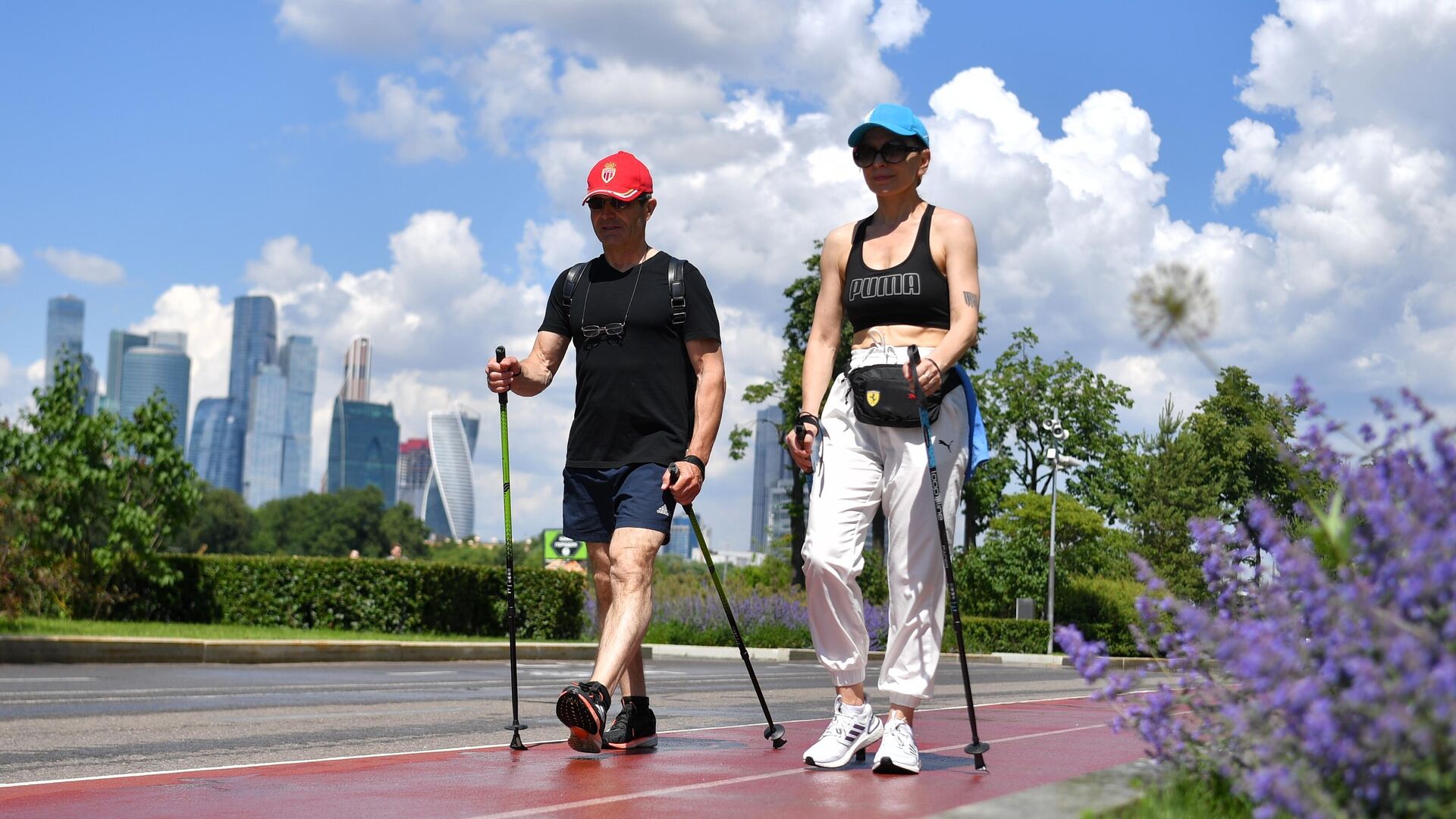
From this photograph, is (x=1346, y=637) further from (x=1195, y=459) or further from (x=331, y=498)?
(x=331, y=498)

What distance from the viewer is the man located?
5949mm

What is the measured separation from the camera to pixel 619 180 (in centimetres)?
621

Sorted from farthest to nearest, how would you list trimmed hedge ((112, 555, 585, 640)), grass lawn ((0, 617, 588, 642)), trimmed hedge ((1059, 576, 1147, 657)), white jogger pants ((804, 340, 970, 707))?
trimmed hedge ((1059, 576, 1147, 657)) → trimmed hedge ((112, 555, 585, 640)) → grass lawn ((0, 617, 588, 642)) → white jogger pants ((804, 340, 970, 707))

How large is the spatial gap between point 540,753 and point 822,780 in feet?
4.95

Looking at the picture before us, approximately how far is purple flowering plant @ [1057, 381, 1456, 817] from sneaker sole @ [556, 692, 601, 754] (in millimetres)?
2309

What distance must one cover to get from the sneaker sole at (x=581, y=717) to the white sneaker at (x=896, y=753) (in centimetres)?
103

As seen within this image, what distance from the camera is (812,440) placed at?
5492mm

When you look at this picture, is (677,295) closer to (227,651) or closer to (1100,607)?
(227,651)

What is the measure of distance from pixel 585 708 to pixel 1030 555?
150 feet

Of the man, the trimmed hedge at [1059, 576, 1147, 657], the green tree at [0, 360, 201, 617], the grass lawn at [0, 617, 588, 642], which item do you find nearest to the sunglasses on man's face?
the man

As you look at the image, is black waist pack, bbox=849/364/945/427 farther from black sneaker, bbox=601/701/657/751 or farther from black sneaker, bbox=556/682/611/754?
black sneaker, bbox=601/701/657/751

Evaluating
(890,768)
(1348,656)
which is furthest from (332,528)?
(1348,656)

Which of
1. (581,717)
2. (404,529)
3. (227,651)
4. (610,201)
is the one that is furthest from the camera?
(404,529)

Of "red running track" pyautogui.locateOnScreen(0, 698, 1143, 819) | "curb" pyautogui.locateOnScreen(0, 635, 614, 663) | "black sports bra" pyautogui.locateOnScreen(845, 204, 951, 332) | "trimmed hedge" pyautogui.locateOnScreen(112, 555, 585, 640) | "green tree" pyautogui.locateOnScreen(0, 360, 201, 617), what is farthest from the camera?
"trimmed hedge" pyautogui.locateOnScreen(112, 555, 585, 640)
